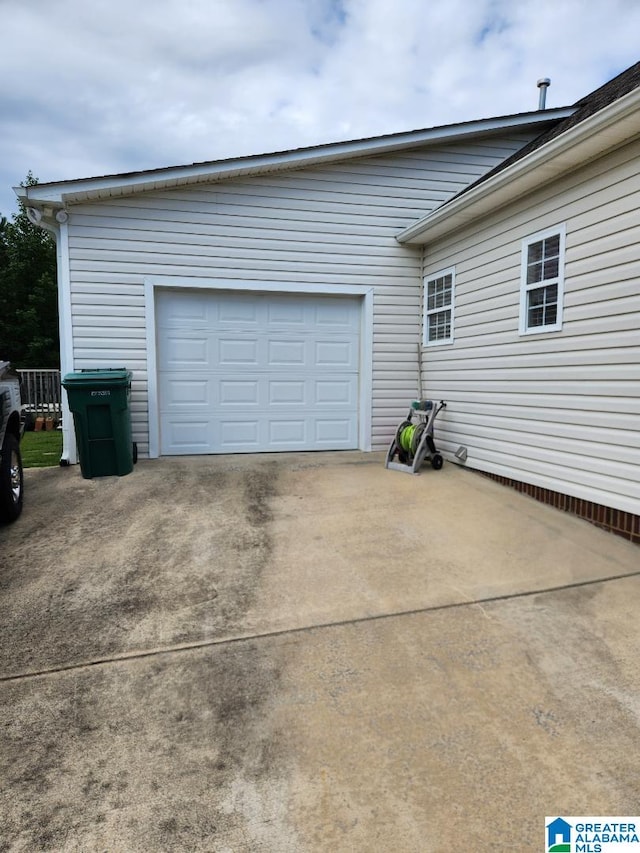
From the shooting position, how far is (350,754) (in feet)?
6.32

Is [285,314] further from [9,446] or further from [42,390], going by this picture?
[42,390]

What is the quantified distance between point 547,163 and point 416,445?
324cm

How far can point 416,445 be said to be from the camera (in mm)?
6277

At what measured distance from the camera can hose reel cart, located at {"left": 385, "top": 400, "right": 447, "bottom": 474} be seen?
6156mm

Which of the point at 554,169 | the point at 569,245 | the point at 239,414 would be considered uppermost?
Answer: the point at 554,169

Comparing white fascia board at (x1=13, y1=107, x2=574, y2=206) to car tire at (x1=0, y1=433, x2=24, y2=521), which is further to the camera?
white fascia board at (x1=13, y1=107, x2=574, y2=206)

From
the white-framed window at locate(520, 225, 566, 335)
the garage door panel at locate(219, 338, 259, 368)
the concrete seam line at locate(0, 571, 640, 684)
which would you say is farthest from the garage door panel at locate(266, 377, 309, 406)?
the concrete seam line at locate(0, 571, 640, 684)

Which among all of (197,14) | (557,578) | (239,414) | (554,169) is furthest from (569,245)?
(197,14)

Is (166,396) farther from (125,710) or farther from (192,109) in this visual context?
(192,109)

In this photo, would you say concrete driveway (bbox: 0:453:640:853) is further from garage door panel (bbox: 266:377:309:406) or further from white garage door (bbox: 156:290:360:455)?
garage door panel (bbox: 266:377:309:406)

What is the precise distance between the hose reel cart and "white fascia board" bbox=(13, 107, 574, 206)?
11.8ft

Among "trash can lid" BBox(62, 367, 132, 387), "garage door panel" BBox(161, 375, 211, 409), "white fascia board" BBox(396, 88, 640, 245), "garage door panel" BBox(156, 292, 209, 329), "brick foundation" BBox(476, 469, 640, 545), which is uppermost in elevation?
"white fascia board" BBox(396, 88, 640, 245)

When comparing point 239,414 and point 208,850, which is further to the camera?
point 239,414

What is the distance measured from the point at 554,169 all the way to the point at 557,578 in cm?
369
